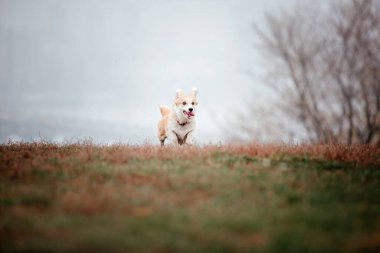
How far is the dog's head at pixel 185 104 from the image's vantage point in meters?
16.4

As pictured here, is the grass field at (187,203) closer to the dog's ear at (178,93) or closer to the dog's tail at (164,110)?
the dog's ear at (178,93)

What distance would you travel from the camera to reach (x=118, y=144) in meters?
15.2

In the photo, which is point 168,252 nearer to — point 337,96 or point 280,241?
point 280,241

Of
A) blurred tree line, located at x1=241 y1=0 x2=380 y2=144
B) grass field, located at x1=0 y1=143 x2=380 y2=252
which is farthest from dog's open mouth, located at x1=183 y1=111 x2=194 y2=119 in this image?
blurred tree line, located at x1=241 y1=0 x2=380 y2=144

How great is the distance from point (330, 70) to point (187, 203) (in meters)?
22.9

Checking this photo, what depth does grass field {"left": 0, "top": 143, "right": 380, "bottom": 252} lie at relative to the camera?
20.6 feet

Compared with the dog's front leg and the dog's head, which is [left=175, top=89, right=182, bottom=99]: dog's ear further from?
the dog's front leg

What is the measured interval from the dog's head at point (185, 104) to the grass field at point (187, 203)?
169 inches

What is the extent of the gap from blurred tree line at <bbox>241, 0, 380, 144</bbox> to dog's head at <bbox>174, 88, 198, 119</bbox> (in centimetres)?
1266

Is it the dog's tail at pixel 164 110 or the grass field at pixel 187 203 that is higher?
the dog's tail at pixel 164 110

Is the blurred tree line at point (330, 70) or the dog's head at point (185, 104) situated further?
the blurred tree line at point (330, 70)

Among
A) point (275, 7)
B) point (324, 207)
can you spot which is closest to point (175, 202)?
point (324, 207)

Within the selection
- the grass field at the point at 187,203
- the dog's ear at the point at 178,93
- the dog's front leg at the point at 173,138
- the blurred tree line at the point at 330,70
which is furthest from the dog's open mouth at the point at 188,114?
the blurred tree line at the point at 330,70

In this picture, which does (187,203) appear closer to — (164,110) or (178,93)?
(178,93)
